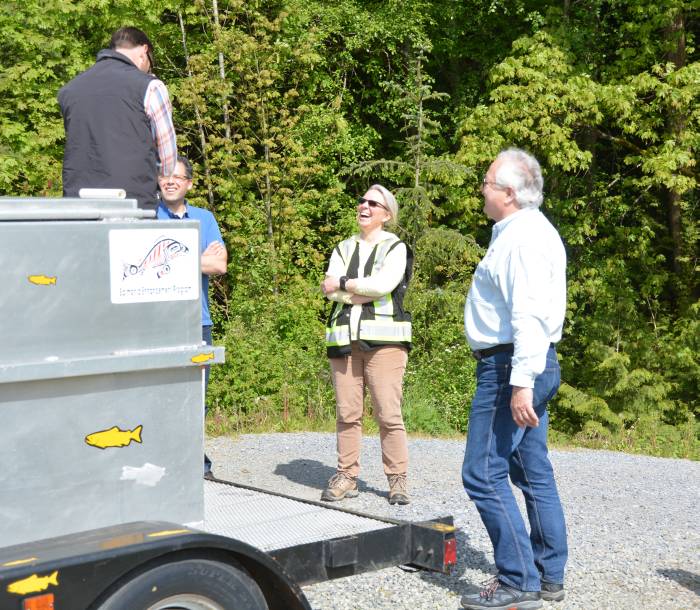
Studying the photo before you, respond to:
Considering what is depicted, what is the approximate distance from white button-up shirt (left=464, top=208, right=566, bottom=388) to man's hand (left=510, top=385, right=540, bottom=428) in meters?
0.04

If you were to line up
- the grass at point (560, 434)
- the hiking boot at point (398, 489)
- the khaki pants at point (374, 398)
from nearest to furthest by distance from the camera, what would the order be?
the khaki pants at point (374, 398) → the hiking boot at point (398, 489) → the grass at point (560, 434)

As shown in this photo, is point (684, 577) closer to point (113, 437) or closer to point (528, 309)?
point (528, 309)

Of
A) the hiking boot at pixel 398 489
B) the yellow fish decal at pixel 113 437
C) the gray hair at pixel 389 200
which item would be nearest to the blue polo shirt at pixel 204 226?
A: the gray hair at pixel 389 200

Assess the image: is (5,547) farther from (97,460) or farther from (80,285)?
(80,285)

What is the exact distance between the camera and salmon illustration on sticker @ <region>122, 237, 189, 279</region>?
3152 millimetres

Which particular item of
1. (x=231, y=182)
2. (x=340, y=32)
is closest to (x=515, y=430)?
(x=231, y=182)

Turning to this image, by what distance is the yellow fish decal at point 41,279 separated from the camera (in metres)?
2.94

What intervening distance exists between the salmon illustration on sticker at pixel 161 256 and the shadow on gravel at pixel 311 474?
376 cm

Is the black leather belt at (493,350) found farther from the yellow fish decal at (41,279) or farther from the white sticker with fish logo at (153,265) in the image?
the yellow fish decal at (41,279)

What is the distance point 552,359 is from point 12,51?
13.8m

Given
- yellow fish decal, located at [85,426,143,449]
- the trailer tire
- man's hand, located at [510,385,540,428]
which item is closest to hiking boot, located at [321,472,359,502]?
man's hand, located at [510,385,540,428]

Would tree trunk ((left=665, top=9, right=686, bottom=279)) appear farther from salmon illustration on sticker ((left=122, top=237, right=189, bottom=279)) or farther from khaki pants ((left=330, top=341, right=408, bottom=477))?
salmon illustration on sticker ((left=122, top=237, right=189, bottom=279))

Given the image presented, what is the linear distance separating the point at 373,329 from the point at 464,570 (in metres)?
1.61

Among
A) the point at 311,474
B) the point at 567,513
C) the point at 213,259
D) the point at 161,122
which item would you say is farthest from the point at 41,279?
the point at 311,474
